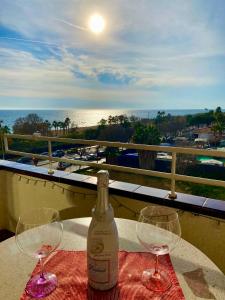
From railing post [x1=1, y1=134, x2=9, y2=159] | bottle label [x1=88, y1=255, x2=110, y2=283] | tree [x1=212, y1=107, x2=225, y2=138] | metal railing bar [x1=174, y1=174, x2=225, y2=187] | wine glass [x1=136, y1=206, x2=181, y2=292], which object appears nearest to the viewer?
bottle label [x1=88, y1=255, x2=110, y2=283]

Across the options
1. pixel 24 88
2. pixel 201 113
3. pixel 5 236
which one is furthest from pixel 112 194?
pixel 201 113

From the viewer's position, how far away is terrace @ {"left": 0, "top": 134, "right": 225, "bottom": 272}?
163 cm

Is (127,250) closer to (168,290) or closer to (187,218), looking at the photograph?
(168,290)

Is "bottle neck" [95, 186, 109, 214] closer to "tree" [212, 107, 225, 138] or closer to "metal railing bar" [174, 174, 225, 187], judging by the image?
"metal railing bar" [174, 174, 225, 187]

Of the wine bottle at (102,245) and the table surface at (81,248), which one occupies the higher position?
the wine bottle at (102,245)

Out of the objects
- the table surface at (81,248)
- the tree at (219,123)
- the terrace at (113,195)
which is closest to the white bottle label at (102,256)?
the table surface at (81,248)

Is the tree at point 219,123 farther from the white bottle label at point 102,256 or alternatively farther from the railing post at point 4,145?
the white bottle label at point 102,256

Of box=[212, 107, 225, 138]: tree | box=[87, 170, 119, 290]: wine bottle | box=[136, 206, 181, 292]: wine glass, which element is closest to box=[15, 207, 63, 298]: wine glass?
box=[87, 170, 119, 290]: wine bottle

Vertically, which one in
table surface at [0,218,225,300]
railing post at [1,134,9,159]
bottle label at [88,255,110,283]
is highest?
railing post at [1,134,9,159]

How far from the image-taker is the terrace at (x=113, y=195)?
1.63 metres

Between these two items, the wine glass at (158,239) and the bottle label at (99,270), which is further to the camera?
the wine glass at (158,239)

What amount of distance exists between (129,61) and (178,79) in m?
6.80

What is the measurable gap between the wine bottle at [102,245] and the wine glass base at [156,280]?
12cm

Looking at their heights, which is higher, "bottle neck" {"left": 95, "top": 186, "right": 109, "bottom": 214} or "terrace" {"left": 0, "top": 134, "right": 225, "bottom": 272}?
"bottle neck" {"left": 95, "top": 186, "right": 109, "bottom": 214}
